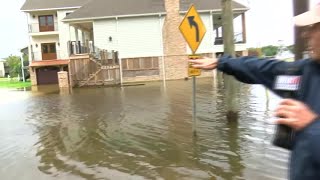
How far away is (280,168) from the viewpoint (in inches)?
269

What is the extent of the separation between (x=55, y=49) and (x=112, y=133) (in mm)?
40294

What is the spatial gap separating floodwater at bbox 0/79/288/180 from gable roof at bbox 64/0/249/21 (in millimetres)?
23358

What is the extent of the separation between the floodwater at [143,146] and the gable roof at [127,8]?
76.6ft

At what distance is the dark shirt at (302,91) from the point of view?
1802 mm

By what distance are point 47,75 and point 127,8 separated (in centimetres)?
1217

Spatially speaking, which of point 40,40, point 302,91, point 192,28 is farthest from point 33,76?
point 302,91

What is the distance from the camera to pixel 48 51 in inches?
1955

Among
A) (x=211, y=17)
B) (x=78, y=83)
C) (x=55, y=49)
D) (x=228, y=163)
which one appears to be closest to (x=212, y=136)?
(x=228, y=163)

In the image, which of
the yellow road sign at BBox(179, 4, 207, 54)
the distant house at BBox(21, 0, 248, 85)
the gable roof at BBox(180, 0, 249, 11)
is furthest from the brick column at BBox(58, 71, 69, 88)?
the yellow road sign at BBox(179, 4, 207, 54)

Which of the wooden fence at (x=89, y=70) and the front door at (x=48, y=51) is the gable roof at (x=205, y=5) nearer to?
the wooden fence at (x=89, y=70)

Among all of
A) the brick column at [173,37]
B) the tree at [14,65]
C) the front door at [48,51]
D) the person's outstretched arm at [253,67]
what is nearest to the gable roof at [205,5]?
the brick column at [173,37]

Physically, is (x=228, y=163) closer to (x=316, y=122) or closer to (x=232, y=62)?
(x=232, y=62)

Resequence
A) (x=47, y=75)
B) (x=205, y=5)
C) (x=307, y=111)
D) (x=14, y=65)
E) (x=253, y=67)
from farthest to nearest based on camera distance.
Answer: (x=14, y=65), (x=47, y=75), (x=205, y=5), (x=253, y=67), (x=307, y=111)

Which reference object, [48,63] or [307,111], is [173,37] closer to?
[48,63]
